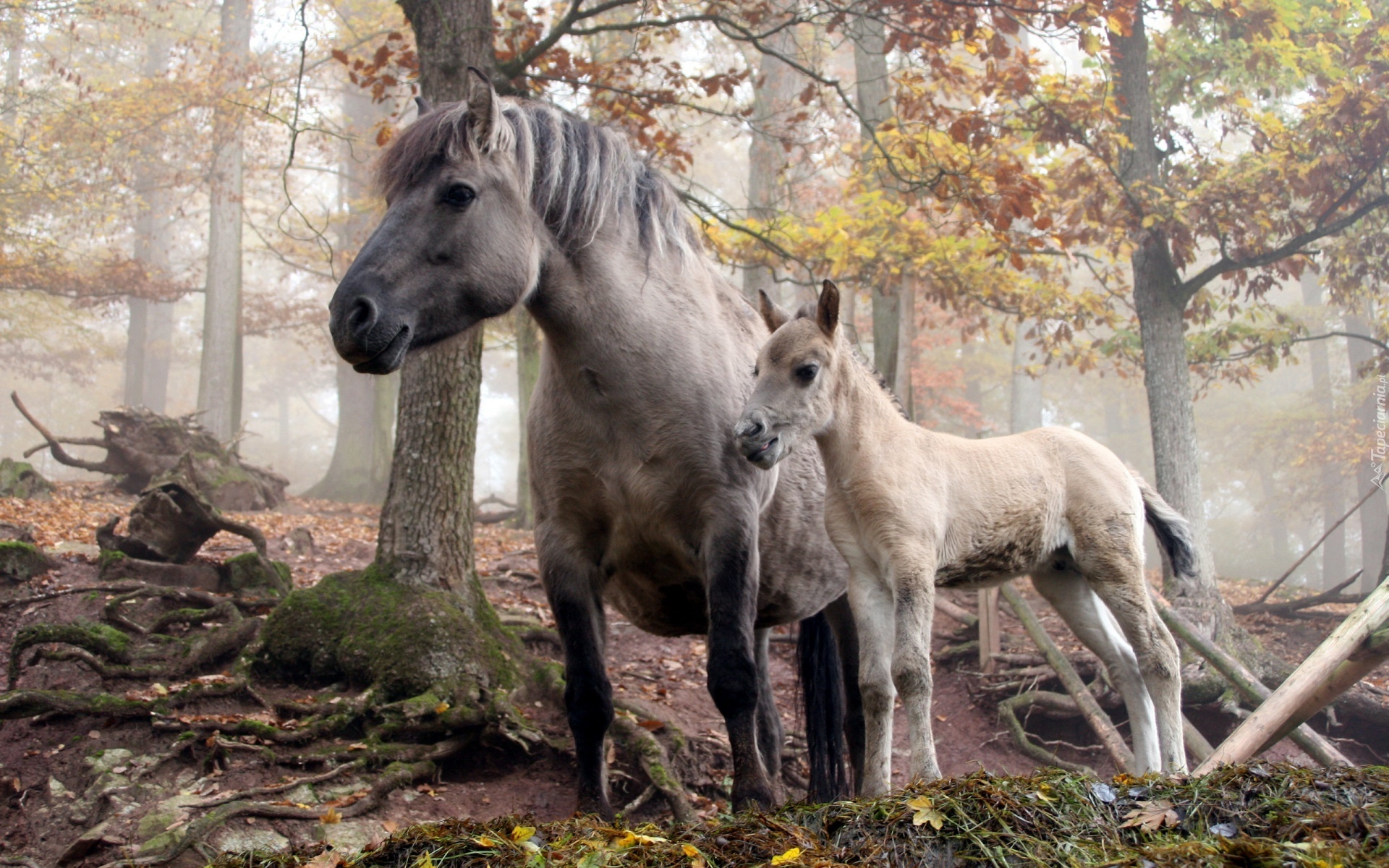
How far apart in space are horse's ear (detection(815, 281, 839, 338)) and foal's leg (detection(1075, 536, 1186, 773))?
1.72 meters

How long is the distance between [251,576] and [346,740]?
2931mm

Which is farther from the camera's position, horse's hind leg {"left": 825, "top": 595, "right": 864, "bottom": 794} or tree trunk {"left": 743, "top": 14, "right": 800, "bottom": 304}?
tree trunk {"left": 743, "top": 14, "right": 800, "bottom": 304}

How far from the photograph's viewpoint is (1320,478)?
1666 cm

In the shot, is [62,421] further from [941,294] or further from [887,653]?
[887,653]

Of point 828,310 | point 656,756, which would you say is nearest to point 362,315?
point 828,310

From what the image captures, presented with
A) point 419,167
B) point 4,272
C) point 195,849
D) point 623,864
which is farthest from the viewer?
point 4,272

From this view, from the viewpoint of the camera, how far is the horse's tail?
475 cm

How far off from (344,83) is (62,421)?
22.5 metres

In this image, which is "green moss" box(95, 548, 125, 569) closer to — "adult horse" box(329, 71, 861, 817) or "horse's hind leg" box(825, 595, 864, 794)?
"adult horse" box(329, 71, 861, 817)

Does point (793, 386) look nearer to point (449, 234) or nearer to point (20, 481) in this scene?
point (449, 234)

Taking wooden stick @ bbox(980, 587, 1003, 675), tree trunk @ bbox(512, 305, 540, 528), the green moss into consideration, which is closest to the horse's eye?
the green moss

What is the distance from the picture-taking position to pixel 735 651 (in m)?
3.89

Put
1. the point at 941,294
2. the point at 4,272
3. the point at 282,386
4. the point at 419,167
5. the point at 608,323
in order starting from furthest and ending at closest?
the point at 282,386, the point at 4,272, the point at 941,294, the point at 608,323, the point at 419,167

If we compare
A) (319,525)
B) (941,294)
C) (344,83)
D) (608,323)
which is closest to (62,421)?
(344,83)
